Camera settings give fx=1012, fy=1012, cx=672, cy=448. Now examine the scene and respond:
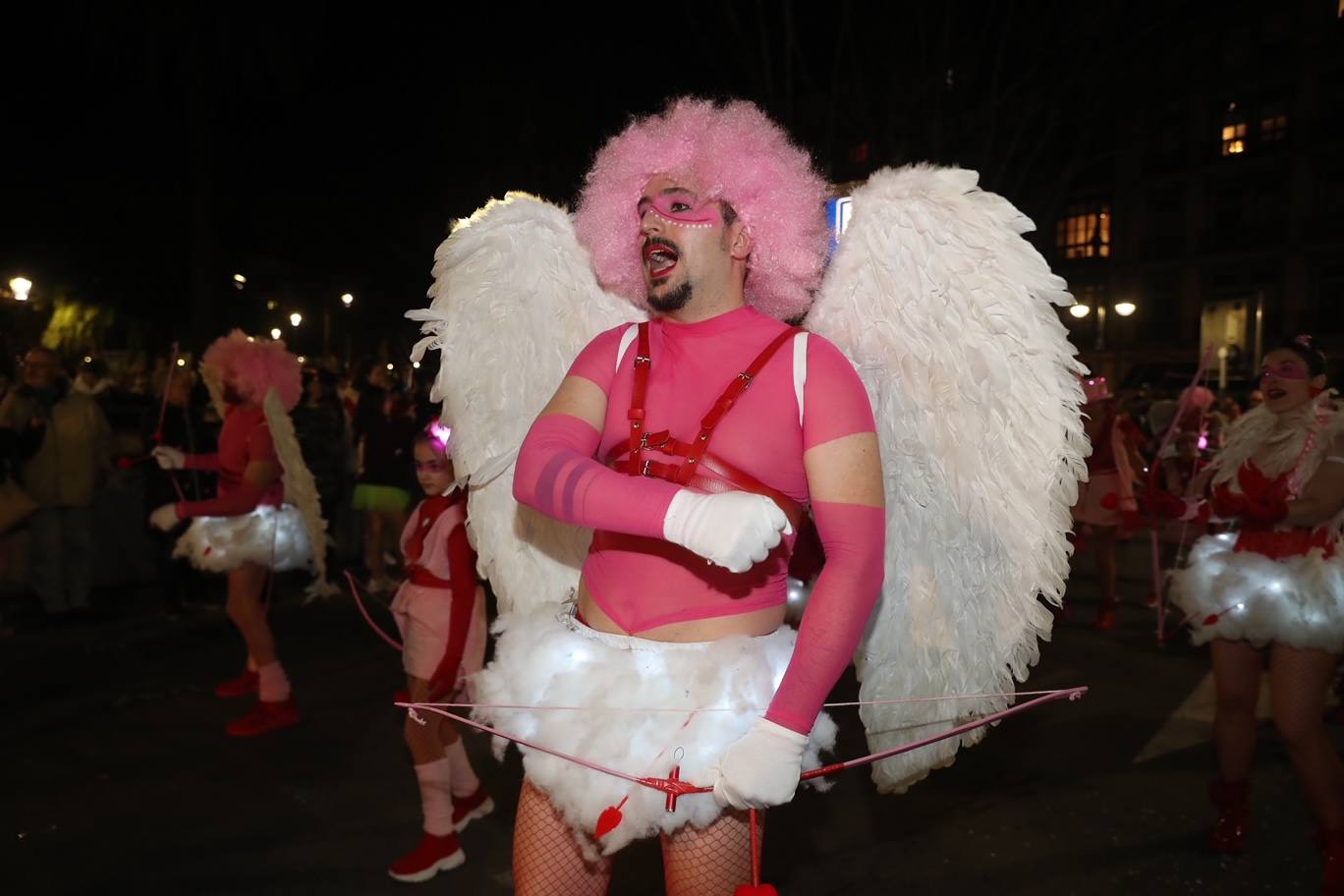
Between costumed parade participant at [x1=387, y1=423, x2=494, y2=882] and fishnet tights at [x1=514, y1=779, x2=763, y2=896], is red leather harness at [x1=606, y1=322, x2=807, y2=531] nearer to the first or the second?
fishnet tights at [x1=514, y1=779, x2=763, y2=896]

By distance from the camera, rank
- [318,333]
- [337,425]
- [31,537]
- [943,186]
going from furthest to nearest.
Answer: [318,333] < [337,425] < [31,537] < [943,186]

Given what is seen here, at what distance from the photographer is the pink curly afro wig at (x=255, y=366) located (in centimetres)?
529

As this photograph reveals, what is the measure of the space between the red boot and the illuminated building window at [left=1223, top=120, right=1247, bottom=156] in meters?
39.1

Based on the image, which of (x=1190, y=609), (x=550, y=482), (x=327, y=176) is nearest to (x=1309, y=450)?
(x=1190, y=609)

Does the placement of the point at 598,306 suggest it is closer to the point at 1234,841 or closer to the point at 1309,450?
the point at 1309,450

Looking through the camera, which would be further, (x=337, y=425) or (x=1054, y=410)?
(x=337, y=425)

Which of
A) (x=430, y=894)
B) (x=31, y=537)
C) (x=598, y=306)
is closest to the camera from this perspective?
(x=598, y=306)

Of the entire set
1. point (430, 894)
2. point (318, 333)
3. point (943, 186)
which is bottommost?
point (430, 894)

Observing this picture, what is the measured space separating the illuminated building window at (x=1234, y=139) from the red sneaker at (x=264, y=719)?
40.0 m

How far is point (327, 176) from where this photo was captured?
52.9ft

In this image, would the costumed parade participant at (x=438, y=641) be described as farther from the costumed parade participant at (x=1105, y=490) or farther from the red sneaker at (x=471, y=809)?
the costumed parade participant at (x=1105, y=490)

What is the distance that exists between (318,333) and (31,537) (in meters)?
34.2

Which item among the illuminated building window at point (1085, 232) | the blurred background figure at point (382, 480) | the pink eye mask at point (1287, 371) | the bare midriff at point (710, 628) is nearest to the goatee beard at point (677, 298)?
the bare midriff at point (710, 628)

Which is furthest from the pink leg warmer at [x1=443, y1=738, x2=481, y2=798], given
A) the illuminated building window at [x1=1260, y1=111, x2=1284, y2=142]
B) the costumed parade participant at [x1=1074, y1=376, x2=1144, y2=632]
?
the illuminated building window at [x1=1260, y1=111, x2=1284, y2=142]
